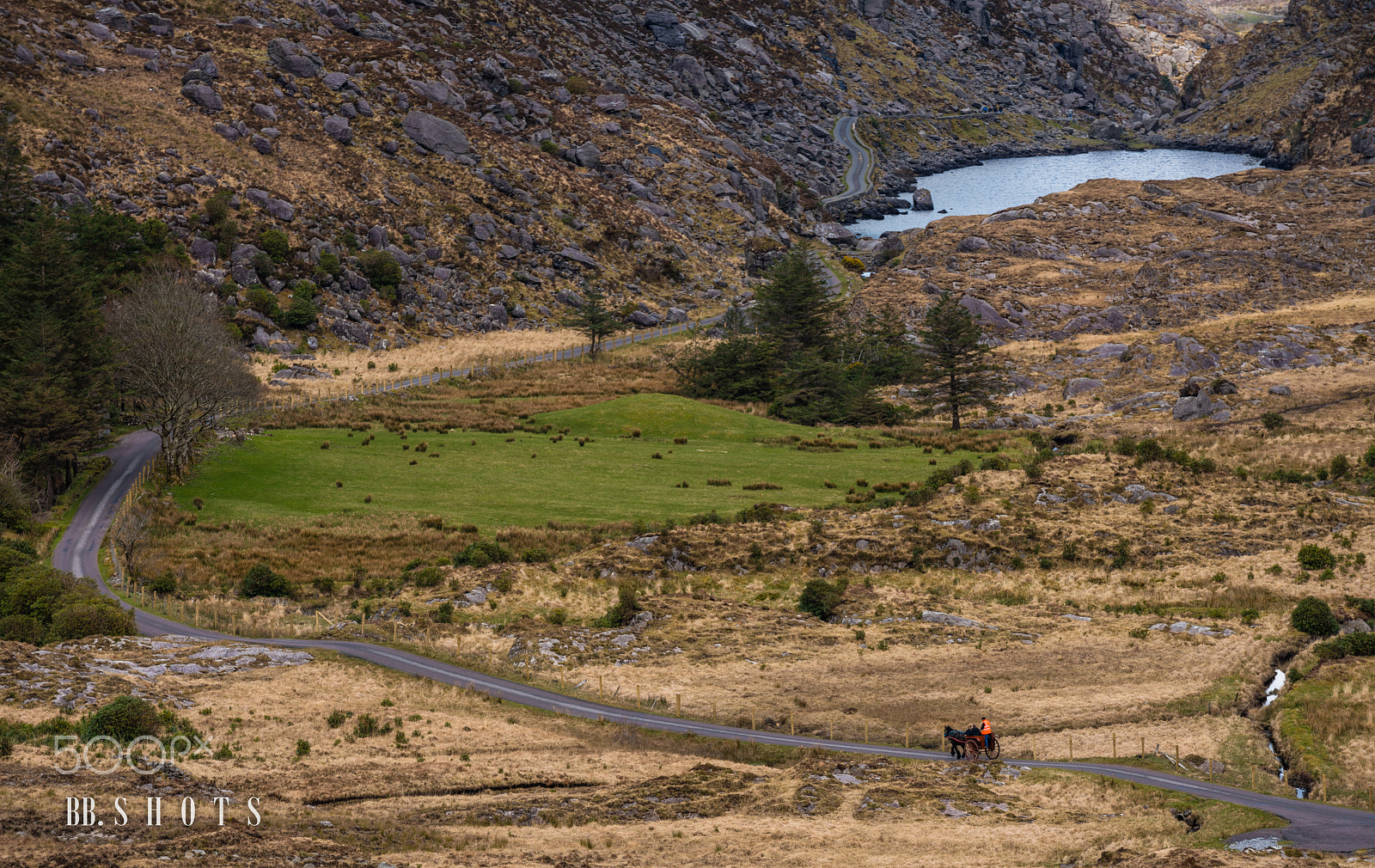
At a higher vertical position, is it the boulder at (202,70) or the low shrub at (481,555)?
the boulder at (202,70)

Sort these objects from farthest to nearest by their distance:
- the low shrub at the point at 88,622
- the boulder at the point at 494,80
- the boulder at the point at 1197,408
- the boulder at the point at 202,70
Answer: the boulder at the point at 494,80 → the boulder at the point at 202,70 → the boulder at the point at 1197,408 → the low shrub at the point at 88,622

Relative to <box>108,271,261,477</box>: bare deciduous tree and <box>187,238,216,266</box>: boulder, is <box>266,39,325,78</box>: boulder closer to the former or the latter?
<box>187,238,216,266</box>: boulder

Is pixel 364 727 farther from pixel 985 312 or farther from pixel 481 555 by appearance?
pixel 985 312

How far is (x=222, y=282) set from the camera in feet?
351

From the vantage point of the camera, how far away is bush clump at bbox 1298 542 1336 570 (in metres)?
56.3

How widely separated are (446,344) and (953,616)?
8014cm

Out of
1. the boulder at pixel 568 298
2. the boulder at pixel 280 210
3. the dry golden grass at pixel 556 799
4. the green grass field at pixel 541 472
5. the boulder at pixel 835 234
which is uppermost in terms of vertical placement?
the boulder at pixel 835 234

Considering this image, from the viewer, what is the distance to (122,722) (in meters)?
32.7

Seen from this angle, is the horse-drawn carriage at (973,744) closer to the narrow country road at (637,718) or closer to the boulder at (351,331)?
the narrow country road at (637,718)

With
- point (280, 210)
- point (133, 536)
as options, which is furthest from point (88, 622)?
point (280, 210)

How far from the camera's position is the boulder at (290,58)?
13988 cm

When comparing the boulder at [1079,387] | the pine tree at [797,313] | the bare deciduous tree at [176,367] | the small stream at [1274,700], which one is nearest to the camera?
the small stream at [1274,700]

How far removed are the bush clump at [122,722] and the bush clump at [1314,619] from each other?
162 ft

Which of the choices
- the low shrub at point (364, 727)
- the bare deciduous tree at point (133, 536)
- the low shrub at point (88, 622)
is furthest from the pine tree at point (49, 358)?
the low shrub at point (364, 727)
